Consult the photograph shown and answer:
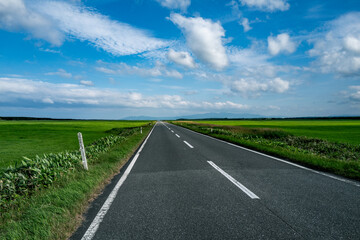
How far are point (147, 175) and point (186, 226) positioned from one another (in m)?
3.00

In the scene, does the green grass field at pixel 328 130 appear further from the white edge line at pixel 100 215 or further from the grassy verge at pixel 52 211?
the grassy verge at pixel 52 211

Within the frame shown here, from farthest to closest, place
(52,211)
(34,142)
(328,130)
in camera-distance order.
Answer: (328,130) → (34,142) → (52,211)

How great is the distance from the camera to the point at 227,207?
336cm

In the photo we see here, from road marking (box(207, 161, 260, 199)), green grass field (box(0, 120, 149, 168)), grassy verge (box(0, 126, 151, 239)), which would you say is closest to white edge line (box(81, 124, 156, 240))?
grassy verge (box(0, 126, 151, 239))

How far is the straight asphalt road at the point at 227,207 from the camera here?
2.60 meters

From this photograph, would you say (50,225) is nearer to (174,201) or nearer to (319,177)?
(174,201)

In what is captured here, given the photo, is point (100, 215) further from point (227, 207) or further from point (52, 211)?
point (227, 207)

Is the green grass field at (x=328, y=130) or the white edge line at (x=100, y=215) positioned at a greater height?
the white edge line at (x=100, y=215)

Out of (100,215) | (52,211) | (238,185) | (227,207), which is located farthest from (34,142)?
(227,207)

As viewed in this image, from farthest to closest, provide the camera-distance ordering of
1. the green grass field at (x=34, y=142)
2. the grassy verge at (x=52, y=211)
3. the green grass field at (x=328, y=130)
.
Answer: the green grass field at (x=328, y=130) < the green grass field at (x=34, y=142) < the grassy verge at (x=52, y=211)

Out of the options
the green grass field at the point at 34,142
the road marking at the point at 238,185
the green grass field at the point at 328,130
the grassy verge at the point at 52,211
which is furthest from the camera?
the green grass field at the point at 328,130

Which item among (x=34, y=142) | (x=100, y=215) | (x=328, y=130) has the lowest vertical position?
(x=34, y=142)

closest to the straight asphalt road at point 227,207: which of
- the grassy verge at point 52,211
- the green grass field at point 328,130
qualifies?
the grassy verge at point 52,211

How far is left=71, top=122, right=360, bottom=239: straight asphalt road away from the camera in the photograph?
260 centimetres
